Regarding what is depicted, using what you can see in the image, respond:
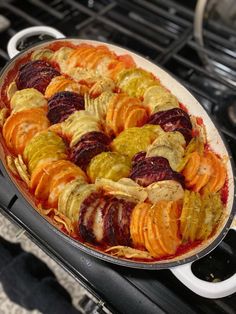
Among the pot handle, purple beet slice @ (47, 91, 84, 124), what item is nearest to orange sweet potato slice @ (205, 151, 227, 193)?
purple beet slice @ (47, 91, 84, 124)

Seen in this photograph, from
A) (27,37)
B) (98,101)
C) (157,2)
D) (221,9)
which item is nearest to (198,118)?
(98,101)

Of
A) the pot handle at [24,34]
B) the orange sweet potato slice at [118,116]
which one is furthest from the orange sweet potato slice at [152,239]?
the pot handle at [24,34]

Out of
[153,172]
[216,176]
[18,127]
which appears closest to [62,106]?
[18,127]

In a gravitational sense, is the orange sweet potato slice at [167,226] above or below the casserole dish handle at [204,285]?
above

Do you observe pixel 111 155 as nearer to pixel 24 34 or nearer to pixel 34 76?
pixel 34 76

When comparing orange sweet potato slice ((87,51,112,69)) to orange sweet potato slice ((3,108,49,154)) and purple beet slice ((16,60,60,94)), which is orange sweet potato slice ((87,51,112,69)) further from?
orange sweet potato slice ((3,108,49,154))

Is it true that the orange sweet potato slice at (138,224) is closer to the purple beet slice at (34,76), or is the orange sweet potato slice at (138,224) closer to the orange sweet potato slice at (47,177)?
the orange sweet potato slice at (47,177)
